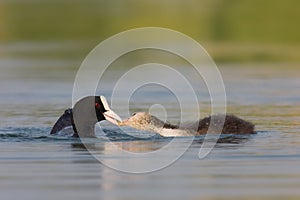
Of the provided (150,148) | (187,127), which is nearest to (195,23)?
(187,127)

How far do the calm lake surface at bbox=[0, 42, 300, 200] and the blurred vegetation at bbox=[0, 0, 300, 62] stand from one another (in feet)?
21.6

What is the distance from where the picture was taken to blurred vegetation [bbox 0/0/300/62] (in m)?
29.8

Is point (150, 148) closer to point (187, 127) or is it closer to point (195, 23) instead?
point (187, 127)

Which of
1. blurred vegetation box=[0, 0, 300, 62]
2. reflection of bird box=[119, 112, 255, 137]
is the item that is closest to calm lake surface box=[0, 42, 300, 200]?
reflection of bird box=[119, 112, 255, 137]

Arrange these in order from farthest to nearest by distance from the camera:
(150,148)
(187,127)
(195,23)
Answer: (195,23) → (187,127) → (150,148)

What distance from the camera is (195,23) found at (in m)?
38.4

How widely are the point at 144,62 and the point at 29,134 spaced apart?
11254 mm

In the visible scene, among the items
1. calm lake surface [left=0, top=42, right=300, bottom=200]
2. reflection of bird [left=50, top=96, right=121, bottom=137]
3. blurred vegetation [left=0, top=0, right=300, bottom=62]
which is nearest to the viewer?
calm lake surface [left=0, top=42, right=300, bottom=200]

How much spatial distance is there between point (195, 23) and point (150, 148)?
25.1m

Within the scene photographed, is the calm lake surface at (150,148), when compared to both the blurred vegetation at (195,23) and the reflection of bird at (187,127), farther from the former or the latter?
the blurred vegetation at (195,23)

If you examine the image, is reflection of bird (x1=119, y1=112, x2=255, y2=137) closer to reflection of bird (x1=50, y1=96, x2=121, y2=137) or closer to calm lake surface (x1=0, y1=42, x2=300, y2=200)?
calm lake surface (x1=0, y1=42, x2=300, y2=200)

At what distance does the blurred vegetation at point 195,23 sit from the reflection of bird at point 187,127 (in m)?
10.9

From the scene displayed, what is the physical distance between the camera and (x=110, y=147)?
13844 millimetres

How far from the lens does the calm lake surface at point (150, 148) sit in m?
10.6
